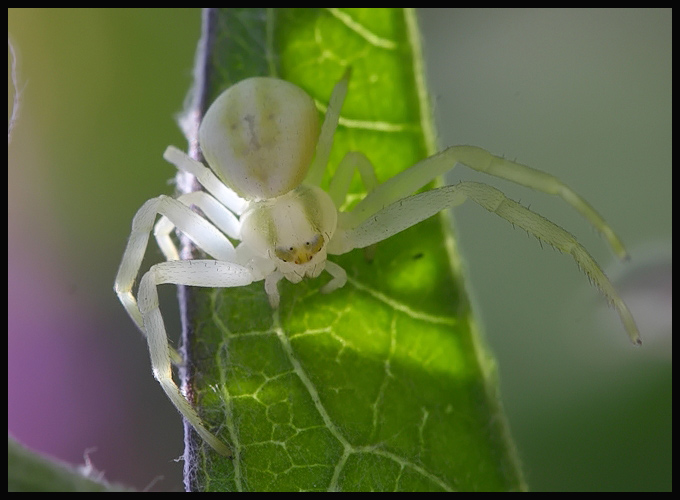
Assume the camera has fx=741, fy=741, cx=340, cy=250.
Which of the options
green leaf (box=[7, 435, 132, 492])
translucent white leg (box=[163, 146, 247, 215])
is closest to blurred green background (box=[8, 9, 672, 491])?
translucent white leg (box=[163, 146, 247, 215])

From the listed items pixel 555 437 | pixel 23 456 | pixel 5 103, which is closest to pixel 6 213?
pixel 5 103

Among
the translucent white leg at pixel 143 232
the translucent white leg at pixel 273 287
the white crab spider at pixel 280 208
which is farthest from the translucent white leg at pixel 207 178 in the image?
the translucent white leg at pixel 273 287

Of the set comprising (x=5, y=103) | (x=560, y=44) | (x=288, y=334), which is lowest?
(x=288, y=334)

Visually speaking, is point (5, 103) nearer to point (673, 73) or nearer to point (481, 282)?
point (481, 282)

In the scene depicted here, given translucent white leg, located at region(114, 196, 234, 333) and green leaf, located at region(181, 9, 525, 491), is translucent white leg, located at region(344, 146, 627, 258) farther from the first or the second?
translucent white leg, located at region(114, 196, 234, 333)

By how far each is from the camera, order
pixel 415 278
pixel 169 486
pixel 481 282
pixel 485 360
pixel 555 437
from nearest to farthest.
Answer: pixel 485 360
pixel 415 278
pixel 169 486
pixel 555 437
pixel 481 282

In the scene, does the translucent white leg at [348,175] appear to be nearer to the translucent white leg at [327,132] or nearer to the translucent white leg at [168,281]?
the translucent white leg at [327,132]

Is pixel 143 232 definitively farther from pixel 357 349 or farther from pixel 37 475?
pixel 37 475
